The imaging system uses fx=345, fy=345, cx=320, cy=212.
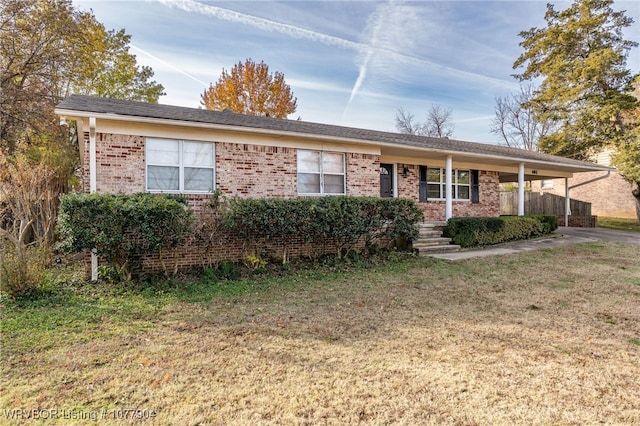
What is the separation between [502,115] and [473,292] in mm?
35686

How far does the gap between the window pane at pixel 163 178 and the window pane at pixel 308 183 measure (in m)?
3.32

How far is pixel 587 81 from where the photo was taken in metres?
18.3

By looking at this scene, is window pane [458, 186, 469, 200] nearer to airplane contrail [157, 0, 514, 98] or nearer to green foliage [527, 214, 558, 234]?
green foliage [527, 214, 558, 234]

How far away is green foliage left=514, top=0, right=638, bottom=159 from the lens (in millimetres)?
17797

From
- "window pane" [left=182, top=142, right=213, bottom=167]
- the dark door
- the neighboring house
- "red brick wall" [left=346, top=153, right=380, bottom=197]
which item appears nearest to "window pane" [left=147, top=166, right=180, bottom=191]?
"window pane" [left=182, top=142, right=213, bottom=167]

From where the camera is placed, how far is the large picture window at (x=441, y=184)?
14.0 m

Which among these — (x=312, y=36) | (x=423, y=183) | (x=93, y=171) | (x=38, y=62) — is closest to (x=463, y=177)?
(x=423, y=183)

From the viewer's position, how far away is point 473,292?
21.2 feet

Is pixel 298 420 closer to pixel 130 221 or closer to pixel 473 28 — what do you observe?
pixel 130 221

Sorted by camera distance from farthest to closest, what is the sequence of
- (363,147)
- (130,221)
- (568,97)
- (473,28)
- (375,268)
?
1. (568,97)
2. (473,28)
3. (363,147)
4. (375,268)
5. (130,221)

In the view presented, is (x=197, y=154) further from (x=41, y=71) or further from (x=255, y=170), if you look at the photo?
(x=41, y=71)

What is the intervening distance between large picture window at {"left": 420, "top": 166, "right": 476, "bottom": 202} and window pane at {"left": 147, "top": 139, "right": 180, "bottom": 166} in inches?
371

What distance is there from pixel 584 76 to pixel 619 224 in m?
8.76

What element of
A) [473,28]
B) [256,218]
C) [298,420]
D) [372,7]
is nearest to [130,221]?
[256,218]
